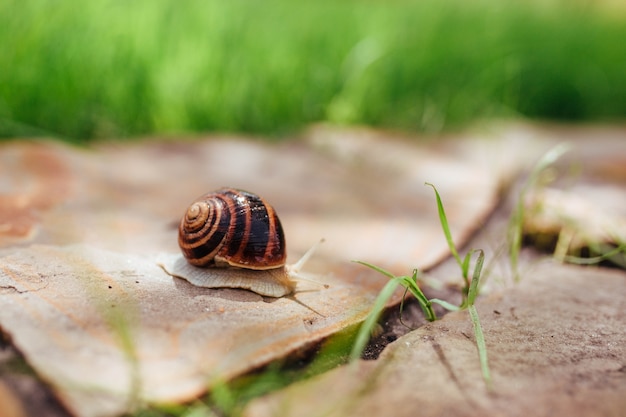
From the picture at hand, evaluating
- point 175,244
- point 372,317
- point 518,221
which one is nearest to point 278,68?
point 175,244

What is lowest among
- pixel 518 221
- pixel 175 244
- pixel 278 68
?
pixel 175 244

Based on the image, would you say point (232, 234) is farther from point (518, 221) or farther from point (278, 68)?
point (278, 68)

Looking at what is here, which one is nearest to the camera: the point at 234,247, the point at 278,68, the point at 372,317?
the point at 372,317

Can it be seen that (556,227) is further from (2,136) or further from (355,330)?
(2,136)

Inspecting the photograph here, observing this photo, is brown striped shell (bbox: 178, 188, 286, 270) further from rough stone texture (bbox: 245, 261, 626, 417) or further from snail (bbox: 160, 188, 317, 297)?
rough stone texture (bbox: 245, 261, 626, 417)

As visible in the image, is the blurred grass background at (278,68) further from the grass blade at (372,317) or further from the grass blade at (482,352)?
the grass blade at (482,352)

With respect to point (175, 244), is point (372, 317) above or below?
above

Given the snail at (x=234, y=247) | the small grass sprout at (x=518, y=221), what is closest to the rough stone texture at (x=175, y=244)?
the snail at (x=234, y=247)
